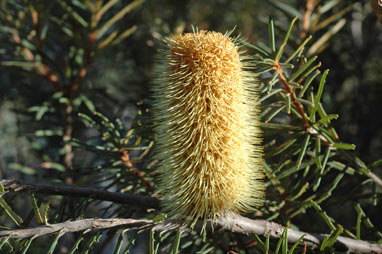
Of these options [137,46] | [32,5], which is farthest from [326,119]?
[137,46]

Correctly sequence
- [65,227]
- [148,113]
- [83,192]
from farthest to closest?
[148,113] < [83,192] < [65,227]

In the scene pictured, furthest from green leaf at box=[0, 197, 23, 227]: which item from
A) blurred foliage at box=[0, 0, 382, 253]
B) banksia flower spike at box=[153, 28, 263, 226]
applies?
banksia flower spike at box=[153, 28, 263, 226]

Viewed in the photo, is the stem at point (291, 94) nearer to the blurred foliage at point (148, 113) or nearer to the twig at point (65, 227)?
the blurred foliage at point (148, 113)

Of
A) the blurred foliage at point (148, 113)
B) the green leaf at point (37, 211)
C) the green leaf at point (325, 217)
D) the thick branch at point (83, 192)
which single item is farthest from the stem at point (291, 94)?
the green leaf at point (37, 211)

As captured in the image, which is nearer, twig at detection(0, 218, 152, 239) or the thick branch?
twig at detection(0, 218, 152, 239)

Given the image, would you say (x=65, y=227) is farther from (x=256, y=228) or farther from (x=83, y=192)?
(x=256, y=228)

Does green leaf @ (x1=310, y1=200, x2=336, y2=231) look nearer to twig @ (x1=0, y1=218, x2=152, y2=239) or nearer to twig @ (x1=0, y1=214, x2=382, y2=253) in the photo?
twig @ (x1=0, y1=214, x2=382, y2=253)

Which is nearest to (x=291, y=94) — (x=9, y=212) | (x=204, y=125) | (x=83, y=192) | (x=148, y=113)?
(x=204, y=125)

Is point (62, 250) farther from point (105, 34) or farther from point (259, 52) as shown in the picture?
point (259, 52)
